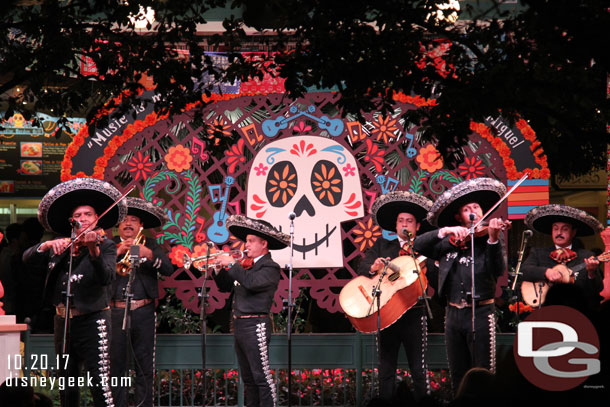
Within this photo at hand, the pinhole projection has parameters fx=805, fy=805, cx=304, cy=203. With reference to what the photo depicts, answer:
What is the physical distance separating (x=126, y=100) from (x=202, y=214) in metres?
3.56

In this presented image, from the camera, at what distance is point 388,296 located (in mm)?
8625

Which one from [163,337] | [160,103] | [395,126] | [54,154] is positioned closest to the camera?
[160,103]

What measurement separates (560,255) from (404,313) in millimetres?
1834

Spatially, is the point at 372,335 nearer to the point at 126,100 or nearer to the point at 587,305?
the point at 126,100

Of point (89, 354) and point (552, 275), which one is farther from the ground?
point (552, 275)

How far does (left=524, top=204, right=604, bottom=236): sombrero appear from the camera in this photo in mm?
8891

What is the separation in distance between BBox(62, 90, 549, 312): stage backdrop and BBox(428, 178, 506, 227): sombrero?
60.3 inches

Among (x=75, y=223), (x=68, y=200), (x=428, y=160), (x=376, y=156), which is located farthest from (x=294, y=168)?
(x=75, y=223)

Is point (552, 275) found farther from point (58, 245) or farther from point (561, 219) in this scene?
point (58, 245)

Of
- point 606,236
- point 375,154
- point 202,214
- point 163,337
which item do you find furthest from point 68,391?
point 606,236

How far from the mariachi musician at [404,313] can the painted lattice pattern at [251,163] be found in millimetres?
715

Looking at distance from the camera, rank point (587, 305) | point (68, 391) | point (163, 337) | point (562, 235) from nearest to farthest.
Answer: point (587, 305) → point (68, 391) → point (562, 235) → point (163, 337)

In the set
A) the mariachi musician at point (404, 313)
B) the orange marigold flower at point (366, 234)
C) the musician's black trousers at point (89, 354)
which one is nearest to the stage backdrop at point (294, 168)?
the orange marigold flower at point (366, 234)

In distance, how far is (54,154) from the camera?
11391 millimetres
